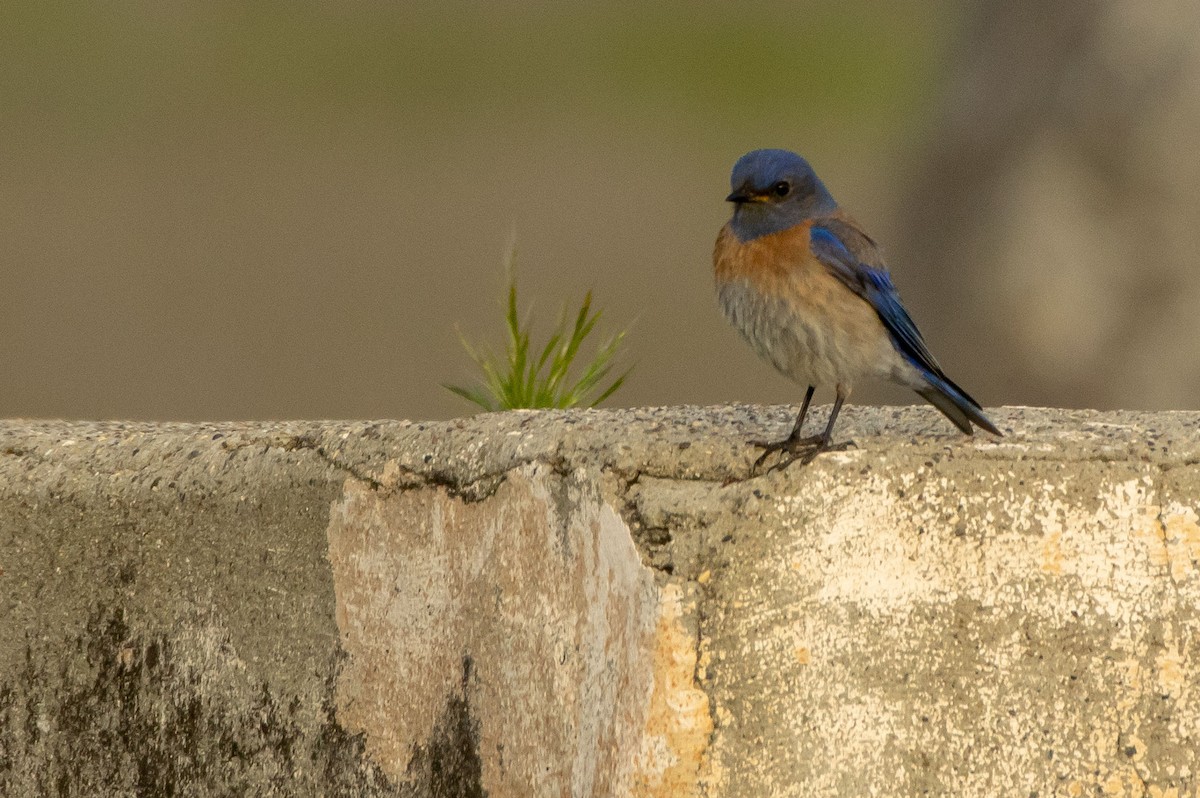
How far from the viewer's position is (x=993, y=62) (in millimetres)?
8109

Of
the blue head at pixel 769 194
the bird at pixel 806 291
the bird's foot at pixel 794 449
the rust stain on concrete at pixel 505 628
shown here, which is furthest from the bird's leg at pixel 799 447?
the blue head at pixel 769 194

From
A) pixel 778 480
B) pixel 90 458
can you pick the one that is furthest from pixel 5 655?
pixel 778 480

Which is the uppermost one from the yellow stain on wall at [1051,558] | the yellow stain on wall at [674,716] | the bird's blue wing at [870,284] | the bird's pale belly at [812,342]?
the bird's blue wing at [870,284]

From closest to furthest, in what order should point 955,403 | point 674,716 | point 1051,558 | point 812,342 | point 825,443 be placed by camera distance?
point 674,716
point 1051,558
point 825,443
point 955,403
point 812,342

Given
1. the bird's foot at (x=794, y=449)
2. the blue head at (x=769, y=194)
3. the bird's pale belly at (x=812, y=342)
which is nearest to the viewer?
the bird's foot at (x=794, y=449)

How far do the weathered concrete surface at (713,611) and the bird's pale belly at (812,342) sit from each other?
0.23 metres

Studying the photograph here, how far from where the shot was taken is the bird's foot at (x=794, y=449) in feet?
8.25

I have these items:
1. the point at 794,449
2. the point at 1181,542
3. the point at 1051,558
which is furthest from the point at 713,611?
the point at 1181,542

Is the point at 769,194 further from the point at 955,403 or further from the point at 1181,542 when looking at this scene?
the point at 1181,542

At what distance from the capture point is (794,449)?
2553 millimetres

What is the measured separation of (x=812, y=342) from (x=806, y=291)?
0.10m

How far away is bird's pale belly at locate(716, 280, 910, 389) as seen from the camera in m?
3.22

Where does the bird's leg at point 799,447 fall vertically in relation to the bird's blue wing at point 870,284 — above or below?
below

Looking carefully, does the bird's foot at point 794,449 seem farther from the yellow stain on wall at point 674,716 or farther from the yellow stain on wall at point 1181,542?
the yellow stain on wall at point 1181,542
